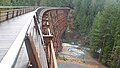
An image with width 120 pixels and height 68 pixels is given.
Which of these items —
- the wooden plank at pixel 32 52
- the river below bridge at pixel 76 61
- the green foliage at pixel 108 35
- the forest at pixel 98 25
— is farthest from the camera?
the forest at pixel 98 25

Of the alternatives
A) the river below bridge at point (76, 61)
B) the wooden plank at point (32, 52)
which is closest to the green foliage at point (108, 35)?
the river below bridge at point (76, 61)

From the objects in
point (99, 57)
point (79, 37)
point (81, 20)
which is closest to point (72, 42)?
point (79, 37)

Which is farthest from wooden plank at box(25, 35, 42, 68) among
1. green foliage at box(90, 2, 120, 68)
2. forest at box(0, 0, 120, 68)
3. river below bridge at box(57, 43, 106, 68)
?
green foliage at box(90, 2, 120, 68)

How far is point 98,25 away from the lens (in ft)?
161

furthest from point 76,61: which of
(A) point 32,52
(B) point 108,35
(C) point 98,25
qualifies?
(A) point 32,52

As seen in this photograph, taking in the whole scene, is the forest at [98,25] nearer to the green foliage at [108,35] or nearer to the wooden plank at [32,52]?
the green foliage at [108,35]

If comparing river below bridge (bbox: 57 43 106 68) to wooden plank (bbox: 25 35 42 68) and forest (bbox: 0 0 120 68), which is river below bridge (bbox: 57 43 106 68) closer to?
forest (bbox: 0 0 120 68)

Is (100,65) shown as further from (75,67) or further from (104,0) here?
(104,0)

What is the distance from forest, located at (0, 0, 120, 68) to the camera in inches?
1556

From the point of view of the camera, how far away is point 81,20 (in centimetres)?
6594

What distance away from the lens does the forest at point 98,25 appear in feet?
130

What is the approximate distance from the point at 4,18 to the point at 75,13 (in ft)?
179

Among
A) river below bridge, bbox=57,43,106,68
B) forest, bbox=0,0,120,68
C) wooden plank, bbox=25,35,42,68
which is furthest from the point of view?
forest, bbox=0,0,120,68

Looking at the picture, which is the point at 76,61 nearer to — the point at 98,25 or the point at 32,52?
the point at 98,25
